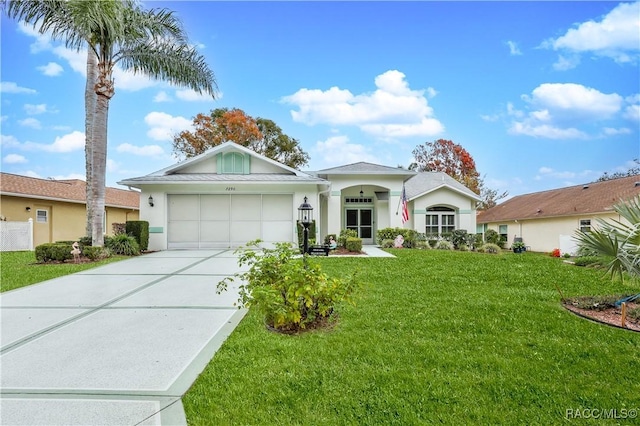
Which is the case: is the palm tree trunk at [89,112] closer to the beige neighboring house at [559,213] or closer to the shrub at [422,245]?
the shrub at [422,245]

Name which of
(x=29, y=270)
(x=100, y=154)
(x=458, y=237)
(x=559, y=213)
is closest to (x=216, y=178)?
(x=100, y=154)

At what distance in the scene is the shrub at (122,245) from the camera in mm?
12398

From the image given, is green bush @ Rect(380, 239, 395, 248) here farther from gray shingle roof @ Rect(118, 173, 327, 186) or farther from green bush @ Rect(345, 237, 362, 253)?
gray shingle roof @ Rect(118, 173, 327, 186)

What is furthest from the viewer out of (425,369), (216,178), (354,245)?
(216,178)

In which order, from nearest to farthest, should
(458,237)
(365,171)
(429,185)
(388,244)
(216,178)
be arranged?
(216,178), (388,244), (365,171), (458,237), (429,185)

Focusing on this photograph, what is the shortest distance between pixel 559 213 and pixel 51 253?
24.8 m

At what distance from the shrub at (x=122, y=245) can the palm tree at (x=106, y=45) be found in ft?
2.02

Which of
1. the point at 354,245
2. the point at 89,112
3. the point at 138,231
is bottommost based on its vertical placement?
the point at 354,245

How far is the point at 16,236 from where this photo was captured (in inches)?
599

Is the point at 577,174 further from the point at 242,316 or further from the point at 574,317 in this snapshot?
the point at 242,316

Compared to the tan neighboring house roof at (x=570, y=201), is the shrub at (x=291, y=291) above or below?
below

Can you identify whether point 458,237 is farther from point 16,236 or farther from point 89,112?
point 16,236

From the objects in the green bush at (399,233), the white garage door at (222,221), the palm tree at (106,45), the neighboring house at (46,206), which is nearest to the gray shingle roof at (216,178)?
the white garage door at (222,221)

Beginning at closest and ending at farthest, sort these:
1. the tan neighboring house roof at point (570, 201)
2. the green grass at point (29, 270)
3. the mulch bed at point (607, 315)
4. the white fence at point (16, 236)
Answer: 1. the mulch bed at point (607, 315)
2. the green grass at point (29, 270)
3. the white fence at point (16, 236)
4. the tan neighboring house roof at point (570, 201)
